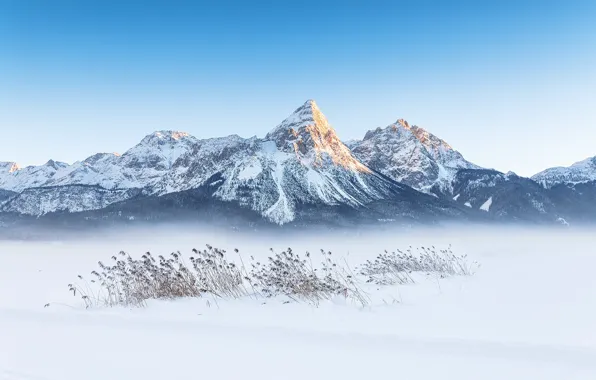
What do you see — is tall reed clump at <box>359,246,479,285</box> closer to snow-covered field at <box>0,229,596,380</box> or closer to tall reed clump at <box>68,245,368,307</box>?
snow-covered field at <box>0,229,596,380</box>

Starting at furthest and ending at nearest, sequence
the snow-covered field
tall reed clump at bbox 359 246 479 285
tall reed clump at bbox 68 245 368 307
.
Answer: tall reed clump at bbox 359 246 479 285 < tall reed clump at bbox 68 245 368 307 < the snow-covered field

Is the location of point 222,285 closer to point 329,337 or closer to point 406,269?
point 329,337

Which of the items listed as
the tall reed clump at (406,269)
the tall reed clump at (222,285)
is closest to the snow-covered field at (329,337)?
the tall reed clump at (222,285)

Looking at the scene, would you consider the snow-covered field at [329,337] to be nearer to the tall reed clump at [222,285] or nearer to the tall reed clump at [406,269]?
the tall reed clump at [222,285]

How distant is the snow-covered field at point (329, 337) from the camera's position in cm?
604

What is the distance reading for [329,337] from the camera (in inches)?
311

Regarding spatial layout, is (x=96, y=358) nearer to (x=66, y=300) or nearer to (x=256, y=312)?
(x=256, y=312)

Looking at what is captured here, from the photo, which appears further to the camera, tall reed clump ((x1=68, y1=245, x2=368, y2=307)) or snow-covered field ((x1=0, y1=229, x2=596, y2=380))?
tall reed clump ((x1=68, y1=245, x2=368, y2=307))

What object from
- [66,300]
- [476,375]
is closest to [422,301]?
[476,375]

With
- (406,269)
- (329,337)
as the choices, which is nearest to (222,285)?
(329,337)

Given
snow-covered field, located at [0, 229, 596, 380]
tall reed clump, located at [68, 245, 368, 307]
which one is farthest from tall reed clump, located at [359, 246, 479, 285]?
tall reed clump, located at [68, 245, 368, 307]

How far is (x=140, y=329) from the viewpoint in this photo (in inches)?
363

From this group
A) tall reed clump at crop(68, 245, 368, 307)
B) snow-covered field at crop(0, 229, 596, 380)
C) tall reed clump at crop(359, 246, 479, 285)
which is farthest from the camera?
tall reed clump at crop(359, 246, 479, 285)

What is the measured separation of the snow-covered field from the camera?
6035 mm
